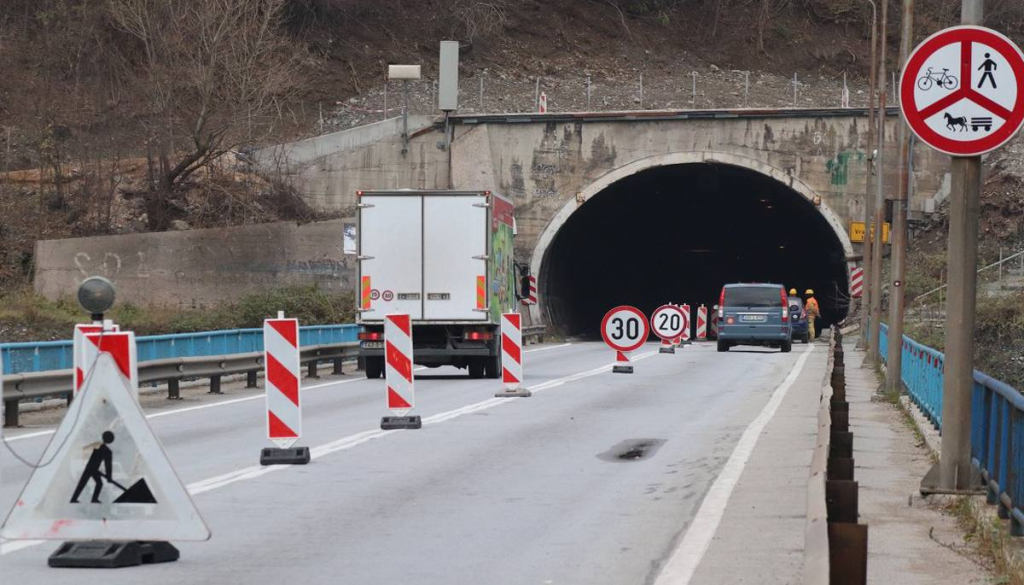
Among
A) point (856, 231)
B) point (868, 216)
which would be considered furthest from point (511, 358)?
point (856, 231)

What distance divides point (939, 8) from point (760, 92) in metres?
17.7

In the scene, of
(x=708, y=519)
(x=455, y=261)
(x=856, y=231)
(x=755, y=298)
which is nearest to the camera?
(x=708, y=519)

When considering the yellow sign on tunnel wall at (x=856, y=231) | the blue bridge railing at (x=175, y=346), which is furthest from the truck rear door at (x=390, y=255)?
the yellow sign on tunnel wall at (x=856, y=231)

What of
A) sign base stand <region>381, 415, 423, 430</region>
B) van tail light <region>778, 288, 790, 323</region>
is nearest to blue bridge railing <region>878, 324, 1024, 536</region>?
sign base stand <region>381, 415, 423, 430</region>

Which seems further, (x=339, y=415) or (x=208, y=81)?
(x=208, y=81)

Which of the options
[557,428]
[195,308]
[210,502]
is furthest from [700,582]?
[195,308]

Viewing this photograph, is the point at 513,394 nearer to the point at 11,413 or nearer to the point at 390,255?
the point at 390,255

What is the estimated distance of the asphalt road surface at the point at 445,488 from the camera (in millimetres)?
8164

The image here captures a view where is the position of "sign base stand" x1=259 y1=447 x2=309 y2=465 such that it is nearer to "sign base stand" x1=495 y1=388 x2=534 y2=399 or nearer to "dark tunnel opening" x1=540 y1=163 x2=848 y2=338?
"sign base stand" x1=495 y1=388 x2=534 y2=399

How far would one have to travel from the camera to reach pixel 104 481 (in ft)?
26.0

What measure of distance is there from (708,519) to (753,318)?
104ft

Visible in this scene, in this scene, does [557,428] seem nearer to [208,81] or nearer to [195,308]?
[195,308]

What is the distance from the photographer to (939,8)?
71562 mm

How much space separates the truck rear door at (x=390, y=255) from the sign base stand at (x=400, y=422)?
9.46m
